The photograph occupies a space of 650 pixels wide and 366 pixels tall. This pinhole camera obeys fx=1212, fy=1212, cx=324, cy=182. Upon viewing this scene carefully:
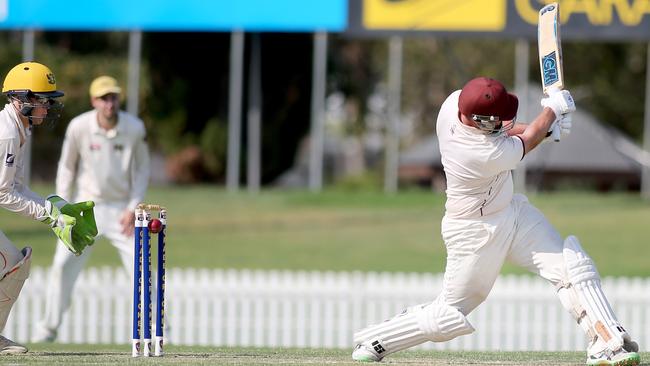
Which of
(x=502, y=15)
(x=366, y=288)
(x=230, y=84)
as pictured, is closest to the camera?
(x=366, y=288)

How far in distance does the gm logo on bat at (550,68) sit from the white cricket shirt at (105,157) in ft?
13.3

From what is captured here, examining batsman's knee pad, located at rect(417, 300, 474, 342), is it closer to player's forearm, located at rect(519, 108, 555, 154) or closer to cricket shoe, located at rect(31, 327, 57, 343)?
player's forearm, located at rect(519, 108, 555, 154)

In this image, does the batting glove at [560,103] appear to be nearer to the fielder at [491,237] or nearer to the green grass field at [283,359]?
the fielder at [491,237]

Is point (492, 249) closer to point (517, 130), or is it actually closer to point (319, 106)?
point (517, 130)

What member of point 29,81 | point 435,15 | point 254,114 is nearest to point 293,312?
point 29,81

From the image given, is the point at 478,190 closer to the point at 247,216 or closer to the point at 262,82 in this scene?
the point at 247,216

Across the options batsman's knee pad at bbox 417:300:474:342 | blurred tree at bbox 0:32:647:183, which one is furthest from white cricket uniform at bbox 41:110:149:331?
blurred tree at bbox 0:32:647:183

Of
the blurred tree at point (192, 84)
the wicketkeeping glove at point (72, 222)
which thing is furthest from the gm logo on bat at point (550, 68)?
the blurred tree at point (192, 84)

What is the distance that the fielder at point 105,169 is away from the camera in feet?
32.7

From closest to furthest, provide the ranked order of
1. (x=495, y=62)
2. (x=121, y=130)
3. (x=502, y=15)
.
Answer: (x=121, y=130) < (x=502, y=15) < (x=495, y=62)

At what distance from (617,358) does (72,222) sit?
3171mm

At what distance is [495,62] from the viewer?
42.7 m

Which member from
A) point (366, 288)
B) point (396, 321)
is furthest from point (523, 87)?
point (396, 321)

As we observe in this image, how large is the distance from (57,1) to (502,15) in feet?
29.0
